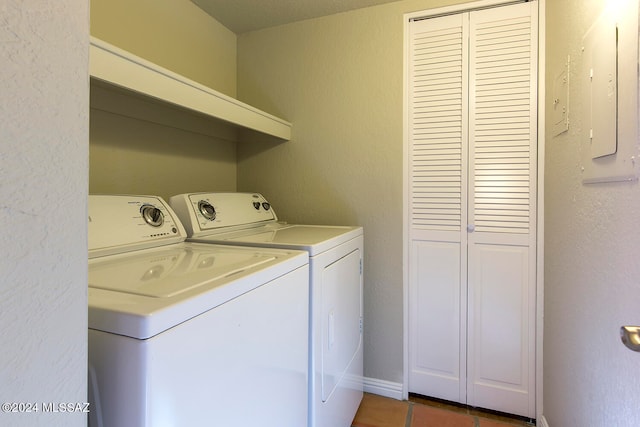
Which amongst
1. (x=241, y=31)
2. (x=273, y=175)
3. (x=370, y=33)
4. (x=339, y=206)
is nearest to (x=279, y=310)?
(x=339, y=206)

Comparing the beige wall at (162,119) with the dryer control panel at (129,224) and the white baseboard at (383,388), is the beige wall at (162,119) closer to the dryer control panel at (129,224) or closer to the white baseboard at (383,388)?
the dryer control panel at (129,224)

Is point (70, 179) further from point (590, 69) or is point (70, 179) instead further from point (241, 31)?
point (241, 31)

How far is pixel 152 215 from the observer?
137 centimetres

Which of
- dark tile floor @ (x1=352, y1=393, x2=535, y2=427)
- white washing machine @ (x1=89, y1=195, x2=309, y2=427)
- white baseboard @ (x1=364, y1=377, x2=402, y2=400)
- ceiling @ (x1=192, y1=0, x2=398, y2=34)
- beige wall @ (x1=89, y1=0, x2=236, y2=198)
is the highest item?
ceiling @ (x1=192, y1=0, x2=398, y2=34)

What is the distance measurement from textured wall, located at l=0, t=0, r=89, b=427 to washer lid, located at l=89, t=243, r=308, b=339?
5.1 inches

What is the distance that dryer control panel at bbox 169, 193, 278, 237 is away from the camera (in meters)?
1.51

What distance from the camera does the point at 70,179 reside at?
46 centimetres

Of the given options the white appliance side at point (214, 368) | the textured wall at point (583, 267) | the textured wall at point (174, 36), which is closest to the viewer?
the white appliance side at point (214, 368)

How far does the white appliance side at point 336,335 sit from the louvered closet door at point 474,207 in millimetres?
381

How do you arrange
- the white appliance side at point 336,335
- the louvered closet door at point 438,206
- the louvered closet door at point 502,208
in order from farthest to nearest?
the louvered closet door at point 438,206, the louvered closet door at point 502,208, the white appliance side at point 336,335

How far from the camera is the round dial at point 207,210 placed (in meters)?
1.58

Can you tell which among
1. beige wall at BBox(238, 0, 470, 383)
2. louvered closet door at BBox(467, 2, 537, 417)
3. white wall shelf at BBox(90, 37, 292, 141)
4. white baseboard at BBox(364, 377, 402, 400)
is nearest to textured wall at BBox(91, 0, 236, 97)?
beige wall at BBox(238, 0, 470, 383)

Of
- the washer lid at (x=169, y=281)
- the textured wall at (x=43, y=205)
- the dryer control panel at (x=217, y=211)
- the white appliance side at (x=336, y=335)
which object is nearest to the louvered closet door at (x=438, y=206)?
the white appliance side at (x=336, y=335)

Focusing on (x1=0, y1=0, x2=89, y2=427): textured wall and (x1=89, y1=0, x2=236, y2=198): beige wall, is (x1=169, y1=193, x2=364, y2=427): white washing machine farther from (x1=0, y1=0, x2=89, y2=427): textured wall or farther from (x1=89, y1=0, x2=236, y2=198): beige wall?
(x1=0, y1=0, x2=89, y2=427): textured wall
